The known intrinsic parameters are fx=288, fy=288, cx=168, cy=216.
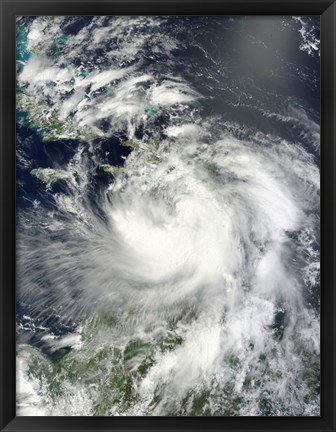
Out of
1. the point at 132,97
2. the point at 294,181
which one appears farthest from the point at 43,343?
the point at 294,181

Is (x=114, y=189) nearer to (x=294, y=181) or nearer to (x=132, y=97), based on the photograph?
(x=132, y=97)

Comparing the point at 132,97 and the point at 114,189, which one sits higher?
the point at 132,97

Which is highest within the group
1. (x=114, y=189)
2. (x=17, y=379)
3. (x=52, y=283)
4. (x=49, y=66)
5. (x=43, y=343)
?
(x=49, y=66)
